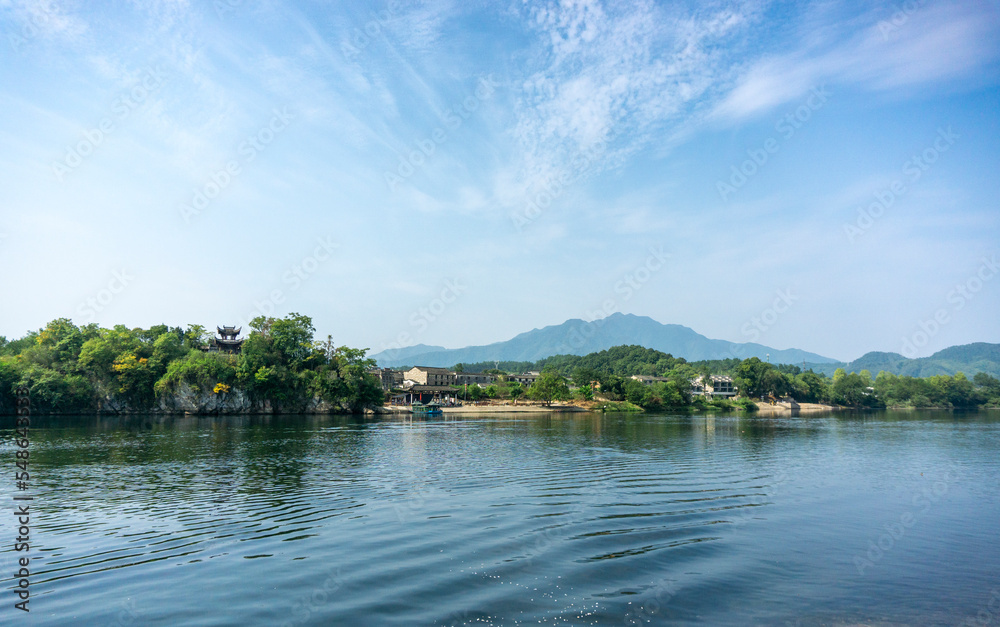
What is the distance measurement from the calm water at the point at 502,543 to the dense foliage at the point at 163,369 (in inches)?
1970

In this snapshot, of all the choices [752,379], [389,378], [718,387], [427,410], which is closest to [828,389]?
[718,387]

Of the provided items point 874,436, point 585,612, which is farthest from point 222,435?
point 874,436

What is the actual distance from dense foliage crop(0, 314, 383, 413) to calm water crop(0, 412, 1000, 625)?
1970 inches

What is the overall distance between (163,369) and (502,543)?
79.9 metres

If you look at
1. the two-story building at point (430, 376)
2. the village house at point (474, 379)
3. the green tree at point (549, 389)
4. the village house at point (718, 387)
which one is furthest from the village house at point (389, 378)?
the village house at point (718, 387)

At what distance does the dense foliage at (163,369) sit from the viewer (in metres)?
66.7

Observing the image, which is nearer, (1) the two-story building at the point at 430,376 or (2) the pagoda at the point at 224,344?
(2) the pagoda at the point at 224,344

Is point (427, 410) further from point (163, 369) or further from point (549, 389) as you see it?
point (163, 369)

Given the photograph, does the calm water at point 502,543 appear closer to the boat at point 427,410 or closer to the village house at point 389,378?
the boat at point 427,410

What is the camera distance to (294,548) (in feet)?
40.0

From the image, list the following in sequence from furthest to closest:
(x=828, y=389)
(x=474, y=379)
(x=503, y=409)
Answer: (x=828, y=389), (x=474, y=379), (x=503, y=409)

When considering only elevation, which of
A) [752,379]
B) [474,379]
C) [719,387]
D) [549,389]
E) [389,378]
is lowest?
[719,387]

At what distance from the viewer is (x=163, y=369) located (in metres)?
75.1

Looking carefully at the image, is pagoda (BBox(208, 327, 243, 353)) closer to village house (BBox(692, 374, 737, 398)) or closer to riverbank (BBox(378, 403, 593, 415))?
riverbank (BBox(378, 403, 593, 415))
